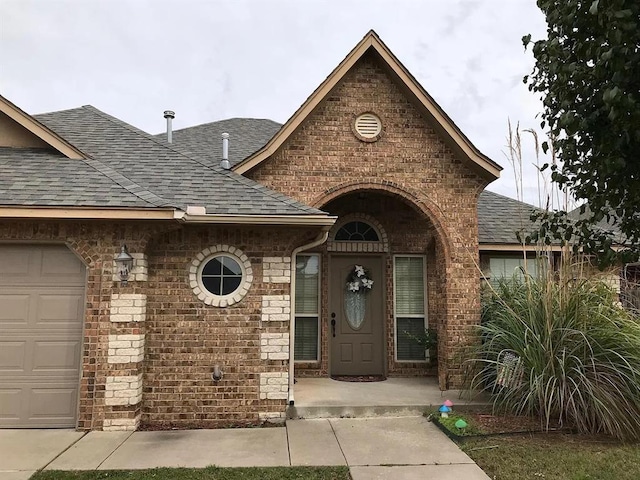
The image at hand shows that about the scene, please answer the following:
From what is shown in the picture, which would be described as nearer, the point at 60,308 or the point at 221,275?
the point at 60,308

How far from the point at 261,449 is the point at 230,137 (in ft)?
27.3

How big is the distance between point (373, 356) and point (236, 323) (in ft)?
11.3

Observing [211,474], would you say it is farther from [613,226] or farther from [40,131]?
[40,131]

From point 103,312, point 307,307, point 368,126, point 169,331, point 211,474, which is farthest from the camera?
point 307,307

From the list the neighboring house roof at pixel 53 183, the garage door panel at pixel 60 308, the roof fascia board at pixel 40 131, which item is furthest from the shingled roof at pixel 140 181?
the garage door panel at pixel 60 308

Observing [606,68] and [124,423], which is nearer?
[606,68]

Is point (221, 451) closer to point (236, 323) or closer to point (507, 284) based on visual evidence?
point (236, 323)

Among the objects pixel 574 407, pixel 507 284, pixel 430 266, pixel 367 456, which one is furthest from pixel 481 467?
pixel 430 266

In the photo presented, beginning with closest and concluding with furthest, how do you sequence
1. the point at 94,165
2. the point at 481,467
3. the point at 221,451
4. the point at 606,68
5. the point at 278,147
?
the point at 606,68, the point at 481,467, the point at 221,451, the point at 94,165, the point at 278,147

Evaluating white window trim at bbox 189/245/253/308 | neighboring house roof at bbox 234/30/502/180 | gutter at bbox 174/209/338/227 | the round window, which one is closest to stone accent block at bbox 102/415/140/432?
white window trim at bbox 189/245/253/308

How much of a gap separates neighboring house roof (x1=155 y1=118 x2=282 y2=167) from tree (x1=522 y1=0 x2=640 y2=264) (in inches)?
302

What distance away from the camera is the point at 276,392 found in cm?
653

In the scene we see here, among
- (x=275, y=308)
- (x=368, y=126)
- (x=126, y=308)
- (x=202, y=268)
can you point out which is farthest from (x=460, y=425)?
(x=368, y=126)

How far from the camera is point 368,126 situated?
8.12m
